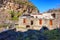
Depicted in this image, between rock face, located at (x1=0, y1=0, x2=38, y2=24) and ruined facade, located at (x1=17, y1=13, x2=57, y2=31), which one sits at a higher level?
rock face, located at (x1=0, y1=0, x2=38, y2=24)

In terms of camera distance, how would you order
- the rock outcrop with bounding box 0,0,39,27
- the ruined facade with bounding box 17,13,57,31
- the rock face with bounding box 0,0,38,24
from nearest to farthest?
1. the ruined facade with bounding box 17,13,57,31
2. the rock outcrop with bounding box 0,0,39,27
3. the rock face with bounding box 0,0,38,24

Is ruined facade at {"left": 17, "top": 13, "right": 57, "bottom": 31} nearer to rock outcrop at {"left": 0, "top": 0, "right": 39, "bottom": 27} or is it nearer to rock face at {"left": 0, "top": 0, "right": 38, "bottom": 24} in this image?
rock outcrop at {"left": 0, "top": 0, "right": 39, "bottom": 27}

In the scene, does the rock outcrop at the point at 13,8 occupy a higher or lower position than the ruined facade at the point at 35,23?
higher

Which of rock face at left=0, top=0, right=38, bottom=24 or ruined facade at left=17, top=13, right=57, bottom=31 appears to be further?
rock face at left=0, top=0, right=38, bottom=24

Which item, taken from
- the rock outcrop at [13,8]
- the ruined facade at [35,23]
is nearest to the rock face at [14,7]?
the rock outcrop at [13,8]

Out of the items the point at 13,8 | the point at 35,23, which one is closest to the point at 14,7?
the point at 13,8

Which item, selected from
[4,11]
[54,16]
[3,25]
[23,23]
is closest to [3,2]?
[4,11]

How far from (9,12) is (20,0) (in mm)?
6687

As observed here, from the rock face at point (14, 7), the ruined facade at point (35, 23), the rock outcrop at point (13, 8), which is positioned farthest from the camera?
the rock face at point (14, 7)

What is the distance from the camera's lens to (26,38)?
23422 millimetres

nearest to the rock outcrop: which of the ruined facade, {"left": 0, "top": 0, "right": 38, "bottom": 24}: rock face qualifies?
{"left": 0, "top": 0, "right": 38, "bottom": 24}: rock face

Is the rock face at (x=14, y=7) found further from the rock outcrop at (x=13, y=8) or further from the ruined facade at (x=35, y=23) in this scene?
the ruined facade at (x=35, y=23)

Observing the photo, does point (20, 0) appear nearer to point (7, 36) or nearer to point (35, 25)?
point (35, 25)

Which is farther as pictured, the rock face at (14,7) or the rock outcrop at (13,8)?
the rock face at (14,7)
